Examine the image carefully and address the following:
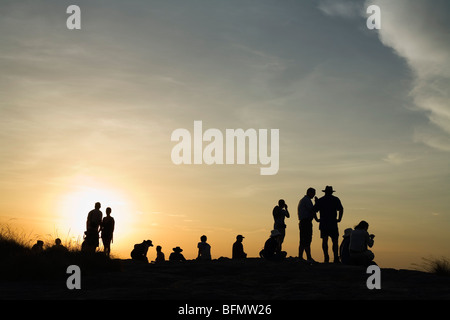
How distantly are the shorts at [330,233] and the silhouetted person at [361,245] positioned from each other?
123cm

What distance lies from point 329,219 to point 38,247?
8508 mm

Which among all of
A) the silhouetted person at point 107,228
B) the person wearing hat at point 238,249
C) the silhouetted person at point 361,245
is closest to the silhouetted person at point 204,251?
the person wearing hat at point 238,249

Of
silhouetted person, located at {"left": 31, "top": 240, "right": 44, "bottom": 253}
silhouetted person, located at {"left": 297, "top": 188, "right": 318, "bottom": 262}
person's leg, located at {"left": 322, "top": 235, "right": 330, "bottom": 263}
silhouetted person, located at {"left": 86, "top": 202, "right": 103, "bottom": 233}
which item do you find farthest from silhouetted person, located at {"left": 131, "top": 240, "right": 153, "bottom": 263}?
person's leg, located at {"left": 322, "top": 235, "right": 330, "bottom": 263}

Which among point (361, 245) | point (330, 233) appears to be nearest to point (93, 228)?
point (330, 233)

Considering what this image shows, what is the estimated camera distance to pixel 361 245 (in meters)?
14.4

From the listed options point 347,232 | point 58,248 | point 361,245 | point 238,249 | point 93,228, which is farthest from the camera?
point 238,249

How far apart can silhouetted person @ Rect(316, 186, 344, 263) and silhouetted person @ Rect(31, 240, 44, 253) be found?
8.08 metres

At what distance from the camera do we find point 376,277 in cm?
1141

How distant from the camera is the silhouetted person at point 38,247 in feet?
48.6

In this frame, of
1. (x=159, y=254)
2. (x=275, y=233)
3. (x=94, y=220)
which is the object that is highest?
(x=94, y=220)

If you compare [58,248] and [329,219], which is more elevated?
[329,219]

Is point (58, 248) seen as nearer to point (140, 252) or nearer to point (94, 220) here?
point (94, 220)

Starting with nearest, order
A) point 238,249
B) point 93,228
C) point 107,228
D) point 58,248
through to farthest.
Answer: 1. point 58,248
2. point 93,228
3. point 107,228
4. point 238,249
